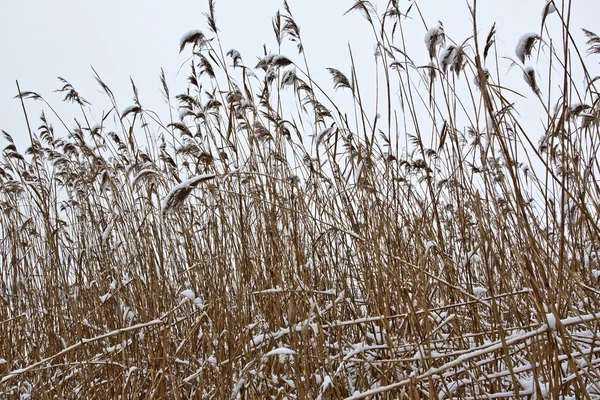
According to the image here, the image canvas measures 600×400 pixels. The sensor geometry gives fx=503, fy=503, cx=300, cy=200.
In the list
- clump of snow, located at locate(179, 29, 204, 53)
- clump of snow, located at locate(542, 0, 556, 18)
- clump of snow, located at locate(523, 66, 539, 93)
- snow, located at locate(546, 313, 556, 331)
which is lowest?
snow, located at locate(546, 313, 556, 331)

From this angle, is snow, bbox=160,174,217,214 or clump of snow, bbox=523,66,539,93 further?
clump of snow, bbox=523,66,539,93

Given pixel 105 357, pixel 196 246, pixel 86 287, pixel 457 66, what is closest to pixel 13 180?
pixel 86 287

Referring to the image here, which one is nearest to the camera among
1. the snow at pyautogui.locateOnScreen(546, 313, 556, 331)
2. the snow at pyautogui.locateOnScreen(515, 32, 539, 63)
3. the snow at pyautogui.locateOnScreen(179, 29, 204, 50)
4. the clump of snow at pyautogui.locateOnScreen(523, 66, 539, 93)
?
the snow at pyautogui.locateOnScreen(546, 313, 556, 331)

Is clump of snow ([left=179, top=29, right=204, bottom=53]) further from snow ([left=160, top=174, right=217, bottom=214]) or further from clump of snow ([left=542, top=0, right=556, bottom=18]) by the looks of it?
clump of snow ([left=542, top=0, right=556, bottom=18])

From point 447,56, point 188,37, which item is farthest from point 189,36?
point 447,56

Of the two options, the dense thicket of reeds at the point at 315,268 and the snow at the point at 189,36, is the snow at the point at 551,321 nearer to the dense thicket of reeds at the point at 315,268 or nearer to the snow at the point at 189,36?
the dense thicket of reeds at the point at 315,268

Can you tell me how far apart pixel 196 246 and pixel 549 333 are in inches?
82.2

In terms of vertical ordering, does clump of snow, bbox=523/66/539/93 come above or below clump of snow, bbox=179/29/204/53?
below

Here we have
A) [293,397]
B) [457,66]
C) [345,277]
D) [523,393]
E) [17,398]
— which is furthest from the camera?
[17,398]

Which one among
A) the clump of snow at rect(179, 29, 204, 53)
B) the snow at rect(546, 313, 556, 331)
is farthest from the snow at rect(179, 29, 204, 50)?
the snow at rect(546, 313, 556, 331)

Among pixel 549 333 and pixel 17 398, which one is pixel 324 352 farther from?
pixel 17 398

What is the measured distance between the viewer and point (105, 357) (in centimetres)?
191

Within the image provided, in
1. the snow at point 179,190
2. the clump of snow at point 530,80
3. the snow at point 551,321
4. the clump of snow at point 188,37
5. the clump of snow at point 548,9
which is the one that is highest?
the clump of snow at point 188,37

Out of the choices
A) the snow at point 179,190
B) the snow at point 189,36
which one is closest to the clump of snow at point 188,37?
the snow at point 189,36
